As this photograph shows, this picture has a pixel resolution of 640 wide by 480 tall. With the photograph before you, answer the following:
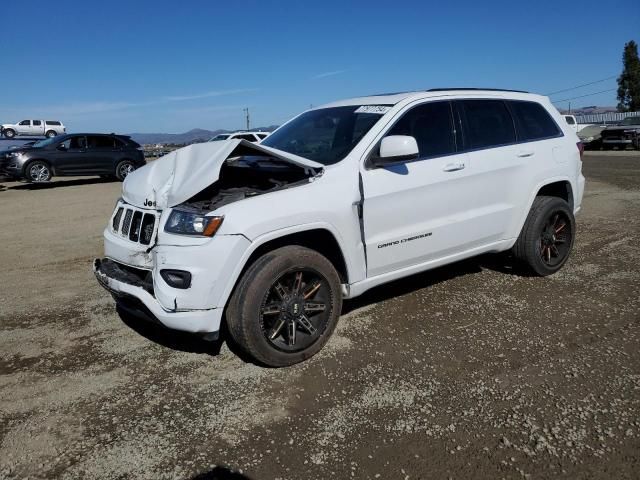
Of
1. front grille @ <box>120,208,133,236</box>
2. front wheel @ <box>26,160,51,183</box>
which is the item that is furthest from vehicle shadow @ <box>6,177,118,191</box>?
front grille @ <box>120,208,133,236</box>

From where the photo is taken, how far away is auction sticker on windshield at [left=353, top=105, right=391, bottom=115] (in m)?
4.26

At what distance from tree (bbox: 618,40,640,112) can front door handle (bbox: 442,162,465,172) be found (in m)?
54.7

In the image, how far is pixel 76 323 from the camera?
456 cm

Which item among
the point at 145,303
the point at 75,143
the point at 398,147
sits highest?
the point at 75,143

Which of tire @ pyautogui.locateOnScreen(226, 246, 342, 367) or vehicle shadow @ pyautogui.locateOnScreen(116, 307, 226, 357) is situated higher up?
tire @ pyautogui.locateOnScreen(226, 246, 342, 367)

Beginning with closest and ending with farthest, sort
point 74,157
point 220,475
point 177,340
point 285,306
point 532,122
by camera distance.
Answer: point 220,475 → point 285,306 → point 177,340 → point 532,122 → point 74,157

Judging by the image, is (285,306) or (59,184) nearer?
(285,306)

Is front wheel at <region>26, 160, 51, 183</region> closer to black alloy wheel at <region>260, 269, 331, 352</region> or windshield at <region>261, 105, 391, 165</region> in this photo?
windshield at <region>261, 105, 391, 165</region>

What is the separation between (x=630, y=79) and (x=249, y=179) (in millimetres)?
56434

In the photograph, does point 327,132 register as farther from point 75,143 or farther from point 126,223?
point 75,143

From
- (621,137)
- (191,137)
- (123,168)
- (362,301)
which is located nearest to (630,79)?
(621,137)

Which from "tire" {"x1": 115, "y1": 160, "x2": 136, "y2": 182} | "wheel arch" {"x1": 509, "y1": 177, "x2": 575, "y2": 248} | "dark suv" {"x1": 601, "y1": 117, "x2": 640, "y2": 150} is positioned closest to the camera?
"wheel arch" {"x1": 509, "y1": 177, "x2": 575, "y2": 248}

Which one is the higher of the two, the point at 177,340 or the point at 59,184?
the point at 59,184

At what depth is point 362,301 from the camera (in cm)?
485
